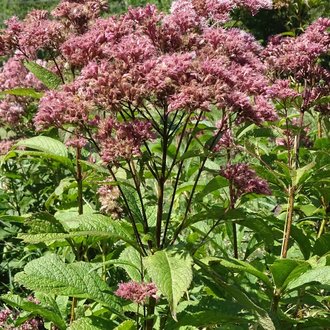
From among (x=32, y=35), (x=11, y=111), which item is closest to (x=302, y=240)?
(x=32, y=35)

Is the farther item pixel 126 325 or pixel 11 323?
pixel 11 323

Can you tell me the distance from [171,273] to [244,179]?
1.89ft

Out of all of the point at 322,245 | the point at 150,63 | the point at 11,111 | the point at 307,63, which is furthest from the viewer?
the point at 11,111

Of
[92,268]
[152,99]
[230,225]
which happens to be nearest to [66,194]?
[230,225]

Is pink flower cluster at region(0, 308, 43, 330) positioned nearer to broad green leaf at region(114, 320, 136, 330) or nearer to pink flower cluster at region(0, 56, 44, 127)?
broad green leaf at region(114, 320, 136, 330)

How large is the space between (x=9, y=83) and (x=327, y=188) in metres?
2.93

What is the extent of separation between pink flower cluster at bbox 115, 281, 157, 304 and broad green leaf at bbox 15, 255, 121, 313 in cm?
13

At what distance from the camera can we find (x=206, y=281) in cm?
247

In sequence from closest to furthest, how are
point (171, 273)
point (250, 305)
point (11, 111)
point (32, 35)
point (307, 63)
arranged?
1. point (171, 273)
2. point (250, 305)
3. point (32, 35)
4. point (307, 63)
5. point (11, 111)

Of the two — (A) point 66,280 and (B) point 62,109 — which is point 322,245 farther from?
(B) point 62,109

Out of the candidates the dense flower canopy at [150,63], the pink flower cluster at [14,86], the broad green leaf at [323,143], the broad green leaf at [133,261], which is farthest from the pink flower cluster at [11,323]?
the pink flower cluster at [14,86]

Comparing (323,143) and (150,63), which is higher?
(150,63)

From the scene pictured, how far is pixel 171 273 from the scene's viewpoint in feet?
6.28

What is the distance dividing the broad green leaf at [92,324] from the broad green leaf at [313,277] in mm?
715
